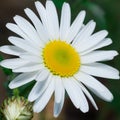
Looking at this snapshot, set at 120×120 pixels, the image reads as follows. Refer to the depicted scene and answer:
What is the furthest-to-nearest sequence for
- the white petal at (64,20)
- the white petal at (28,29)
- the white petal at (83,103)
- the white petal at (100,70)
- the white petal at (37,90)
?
the white petal at (64,20) → the white petal at (100,70) → the white petal at (28,29) → the white petal at (83,103) → the white petal at (37,90)

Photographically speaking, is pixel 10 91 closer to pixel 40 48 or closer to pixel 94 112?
pixel 40 48

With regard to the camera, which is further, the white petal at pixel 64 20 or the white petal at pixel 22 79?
the white petal at pixel 64 20

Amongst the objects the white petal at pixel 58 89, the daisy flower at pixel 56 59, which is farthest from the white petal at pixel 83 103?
the white petal at pixel 58 89

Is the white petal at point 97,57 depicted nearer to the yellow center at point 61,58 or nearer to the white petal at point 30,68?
the yellow center at point 61,58

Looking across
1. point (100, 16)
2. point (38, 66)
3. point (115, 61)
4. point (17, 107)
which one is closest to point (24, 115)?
point (17, 107)

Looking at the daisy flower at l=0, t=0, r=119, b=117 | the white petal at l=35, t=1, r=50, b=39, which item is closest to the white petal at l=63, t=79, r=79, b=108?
the daisy flower at l=0, t=0, r=119, b=117

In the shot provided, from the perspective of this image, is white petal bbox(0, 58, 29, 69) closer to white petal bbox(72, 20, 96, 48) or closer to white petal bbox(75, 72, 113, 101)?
white petal bbox(75, 72, 113, 101)

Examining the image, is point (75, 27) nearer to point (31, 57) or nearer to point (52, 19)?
point (52, 19)
